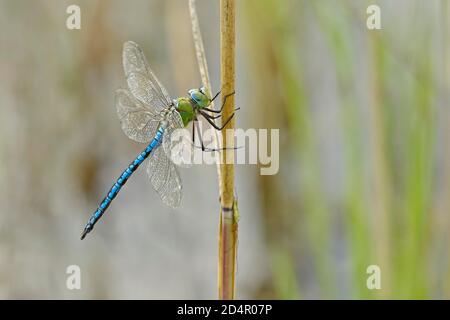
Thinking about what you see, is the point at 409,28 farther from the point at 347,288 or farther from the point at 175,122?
the point at 347,288

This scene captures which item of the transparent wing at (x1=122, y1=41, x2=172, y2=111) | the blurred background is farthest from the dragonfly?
the blurred background

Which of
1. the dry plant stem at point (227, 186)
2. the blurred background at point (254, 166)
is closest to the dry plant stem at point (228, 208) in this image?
the dry plant stem at point (227, 186)

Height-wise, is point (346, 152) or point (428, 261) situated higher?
point (346, 152)

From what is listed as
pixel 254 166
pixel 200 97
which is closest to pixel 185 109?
pixel 200 97

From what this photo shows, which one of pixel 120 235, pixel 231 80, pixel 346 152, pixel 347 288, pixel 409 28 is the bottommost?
pixel 347 288

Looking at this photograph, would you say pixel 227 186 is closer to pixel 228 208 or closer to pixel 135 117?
pixel 228 208

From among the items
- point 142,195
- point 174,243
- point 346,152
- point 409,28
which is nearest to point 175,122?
point 346,152

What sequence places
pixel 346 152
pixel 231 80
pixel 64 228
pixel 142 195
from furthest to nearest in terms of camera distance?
pixel 142 195, pixel 64 228, pixel 346 152, pixel 231 80

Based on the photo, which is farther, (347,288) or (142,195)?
(142,195)
